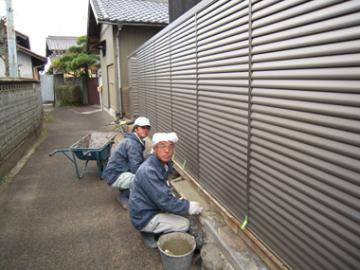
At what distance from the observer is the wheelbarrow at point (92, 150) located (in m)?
5.75

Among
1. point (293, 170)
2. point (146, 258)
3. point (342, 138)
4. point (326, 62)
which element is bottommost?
point (146, 258)

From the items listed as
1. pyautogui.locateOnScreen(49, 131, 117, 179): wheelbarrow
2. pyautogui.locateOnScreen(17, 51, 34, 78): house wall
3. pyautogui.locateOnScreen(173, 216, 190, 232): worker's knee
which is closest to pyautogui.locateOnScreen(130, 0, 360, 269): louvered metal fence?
pyautogui.locateOnScreen(173, 216, 190, 232): worker's knee

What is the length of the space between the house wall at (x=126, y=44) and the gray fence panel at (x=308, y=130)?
10.4m

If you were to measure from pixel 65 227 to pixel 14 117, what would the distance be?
4540 mm

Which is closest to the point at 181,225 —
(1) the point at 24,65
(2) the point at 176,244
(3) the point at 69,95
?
(2) the point at 176,244

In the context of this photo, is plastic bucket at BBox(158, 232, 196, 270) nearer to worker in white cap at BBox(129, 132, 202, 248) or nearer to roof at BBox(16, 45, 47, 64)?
worker in white cap at BBox(129, 132, 202, 248)

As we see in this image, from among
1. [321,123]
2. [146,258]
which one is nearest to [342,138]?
[321,123]

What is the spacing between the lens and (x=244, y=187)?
2.81m

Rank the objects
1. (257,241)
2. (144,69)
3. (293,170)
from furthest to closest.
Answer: (144,69)
(257,241)
(293,170)

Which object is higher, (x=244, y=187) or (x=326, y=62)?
(x=326, y=62)

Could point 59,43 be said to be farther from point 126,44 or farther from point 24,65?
point 126,44

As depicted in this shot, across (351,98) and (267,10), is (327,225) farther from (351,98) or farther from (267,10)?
(267,10)

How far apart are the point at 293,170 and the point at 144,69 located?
21.4 ft

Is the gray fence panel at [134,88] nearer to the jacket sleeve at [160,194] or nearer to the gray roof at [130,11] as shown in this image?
the gray roof at [130,11]
